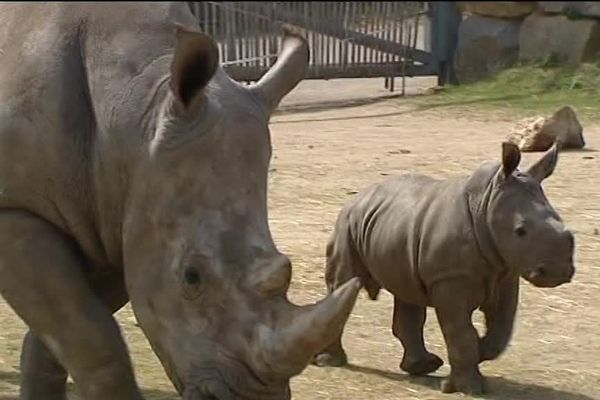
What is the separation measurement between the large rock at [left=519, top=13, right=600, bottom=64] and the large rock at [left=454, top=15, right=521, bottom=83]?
190 millimetres

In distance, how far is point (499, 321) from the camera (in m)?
4.70

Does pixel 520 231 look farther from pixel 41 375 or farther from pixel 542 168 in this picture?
pixel 41 375

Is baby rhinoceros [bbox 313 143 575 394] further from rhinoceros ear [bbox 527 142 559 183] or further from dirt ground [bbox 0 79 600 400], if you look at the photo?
dirt ground [bbox 0 79 600 400]

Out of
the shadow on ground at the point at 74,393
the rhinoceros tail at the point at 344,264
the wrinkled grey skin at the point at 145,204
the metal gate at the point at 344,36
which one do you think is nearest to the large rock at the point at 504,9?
the metal gate at the point at 344,36

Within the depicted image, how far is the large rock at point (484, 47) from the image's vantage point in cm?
1377

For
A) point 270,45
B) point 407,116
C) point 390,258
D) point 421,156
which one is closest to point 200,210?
point 390,258

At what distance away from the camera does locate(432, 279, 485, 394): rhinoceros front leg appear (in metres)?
4.54

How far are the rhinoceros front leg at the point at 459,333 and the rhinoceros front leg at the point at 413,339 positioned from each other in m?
0.21

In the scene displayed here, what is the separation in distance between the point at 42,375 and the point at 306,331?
4.51ft

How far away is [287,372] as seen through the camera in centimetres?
323

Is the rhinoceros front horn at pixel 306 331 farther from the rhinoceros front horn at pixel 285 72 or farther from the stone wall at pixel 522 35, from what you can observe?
the stone wall at pixel 522 35

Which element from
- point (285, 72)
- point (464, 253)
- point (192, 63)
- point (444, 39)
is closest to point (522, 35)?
point (444, 39)

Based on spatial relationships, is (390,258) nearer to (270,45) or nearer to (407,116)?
(407,116)

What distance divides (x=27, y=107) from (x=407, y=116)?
336 inches
